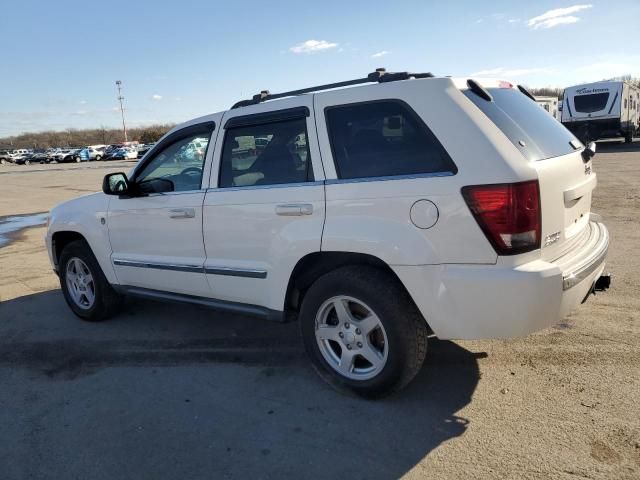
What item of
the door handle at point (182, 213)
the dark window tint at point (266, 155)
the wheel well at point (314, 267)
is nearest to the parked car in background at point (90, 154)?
the door handle at point (182, 213)

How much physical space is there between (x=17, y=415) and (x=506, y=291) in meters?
3.18

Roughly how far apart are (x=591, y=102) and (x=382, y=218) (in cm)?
2357

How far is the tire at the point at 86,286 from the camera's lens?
491 centimetres

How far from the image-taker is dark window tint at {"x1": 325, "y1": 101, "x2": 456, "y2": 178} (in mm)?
2930

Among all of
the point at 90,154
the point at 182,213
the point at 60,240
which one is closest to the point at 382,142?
the point at 182,213

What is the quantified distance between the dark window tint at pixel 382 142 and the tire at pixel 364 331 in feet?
2.10

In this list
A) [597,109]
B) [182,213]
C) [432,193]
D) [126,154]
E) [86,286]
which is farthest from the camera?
[126,154]

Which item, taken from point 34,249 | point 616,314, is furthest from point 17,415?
point 34,249

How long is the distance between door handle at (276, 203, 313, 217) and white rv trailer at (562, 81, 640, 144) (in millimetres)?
22391

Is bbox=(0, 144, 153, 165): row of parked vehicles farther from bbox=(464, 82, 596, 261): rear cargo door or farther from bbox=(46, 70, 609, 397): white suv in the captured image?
bbox=(464, 82, 596, 261): rear cargo door

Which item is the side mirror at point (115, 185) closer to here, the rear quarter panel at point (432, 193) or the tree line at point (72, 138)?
the rear quarter panel at point (432, 193)

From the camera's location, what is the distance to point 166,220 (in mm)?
4141

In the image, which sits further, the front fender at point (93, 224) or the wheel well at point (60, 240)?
the wheel well at point (60, 240)

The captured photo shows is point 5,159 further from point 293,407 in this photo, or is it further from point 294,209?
point 293,407
